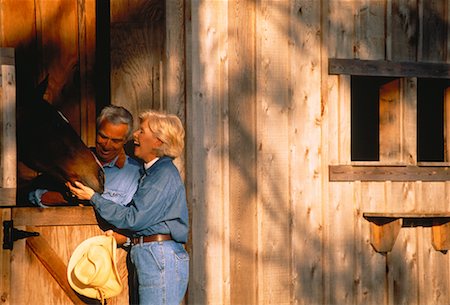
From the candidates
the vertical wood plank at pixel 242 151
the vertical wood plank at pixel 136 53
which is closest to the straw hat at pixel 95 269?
the vertical wood plank at pixel 136 53

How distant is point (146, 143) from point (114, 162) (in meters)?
0.40

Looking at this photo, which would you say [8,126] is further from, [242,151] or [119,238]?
[242,151]

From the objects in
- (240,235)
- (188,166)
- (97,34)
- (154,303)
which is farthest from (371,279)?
(97,34)

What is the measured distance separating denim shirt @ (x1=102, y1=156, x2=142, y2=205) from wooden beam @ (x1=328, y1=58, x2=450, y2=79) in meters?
1.81

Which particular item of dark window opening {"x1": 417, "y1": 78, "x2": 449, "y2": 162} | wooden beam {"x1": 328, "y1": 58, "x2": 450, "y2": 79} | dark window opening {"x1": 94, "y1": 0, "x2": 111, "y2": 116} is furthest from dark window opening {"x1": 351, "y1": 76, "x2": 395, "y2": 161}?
dark window opening {"x1": 94, "y1": 0, "x2": 111, "y2": 116}

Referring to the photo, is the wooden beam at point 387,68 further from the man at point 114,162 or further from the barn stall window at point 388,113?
the man at point 114,162

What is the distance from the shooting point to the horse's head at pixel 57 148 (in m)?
6.21

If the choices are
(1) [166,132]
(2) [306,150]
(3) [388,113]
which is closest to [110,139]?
(1) [166,132]

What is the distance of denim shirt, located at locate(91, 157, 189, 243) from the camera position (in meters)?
6.20

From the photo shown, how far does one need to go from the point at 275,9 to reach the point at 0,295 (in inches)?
110

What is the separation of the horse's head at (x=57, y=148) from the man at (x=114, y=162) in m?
0.30

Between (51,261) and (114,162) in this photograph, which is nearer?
(51,261)

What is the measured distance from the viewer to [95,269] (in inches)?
244

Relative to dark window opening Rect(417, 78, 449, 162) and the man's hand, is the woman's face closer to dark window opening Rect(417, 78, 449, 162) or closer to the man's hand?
the man's hand
